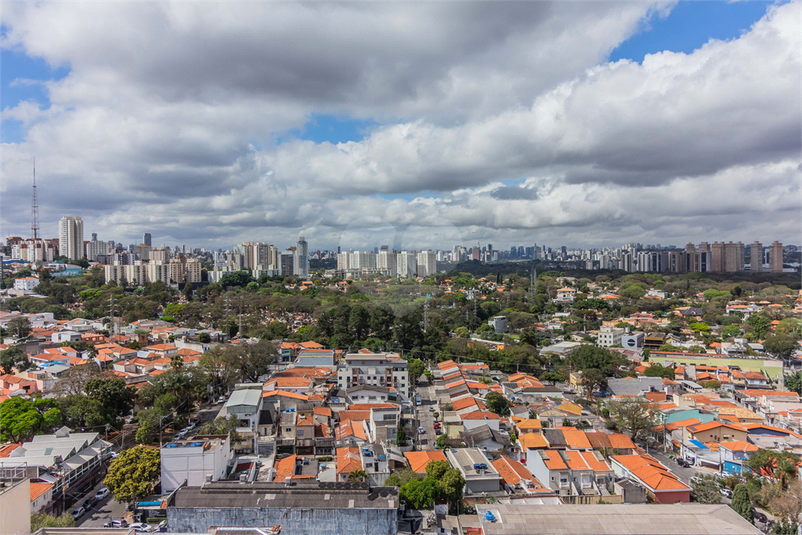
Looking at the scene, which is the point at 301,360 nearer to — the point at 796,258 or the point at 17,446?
the point at 17,446

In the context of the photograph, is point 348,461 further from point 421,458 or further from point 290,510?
point 290,510

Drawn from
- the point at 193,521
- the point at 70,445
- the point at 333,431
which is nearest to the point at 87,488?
the point at 70,445

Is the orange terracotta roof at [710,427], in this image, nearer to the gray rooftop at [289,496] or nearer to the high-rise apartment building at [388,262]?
the gray rooftop at [289,496]

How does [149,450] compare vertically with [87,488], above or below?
above

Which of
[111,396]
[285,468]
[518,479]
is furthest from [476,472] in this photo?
[111,396]

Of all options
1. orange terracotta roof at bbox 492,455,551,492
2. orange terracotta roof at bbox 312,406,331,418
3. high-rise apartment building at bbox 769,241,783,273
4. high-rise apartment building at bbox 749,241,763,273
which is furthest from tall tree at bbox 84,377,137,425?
high-rise apartment building at bbox 769,241,783,273

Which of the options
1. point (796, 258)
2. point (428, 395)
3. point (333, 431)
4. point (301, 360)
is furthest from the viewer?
point (796, 258)
